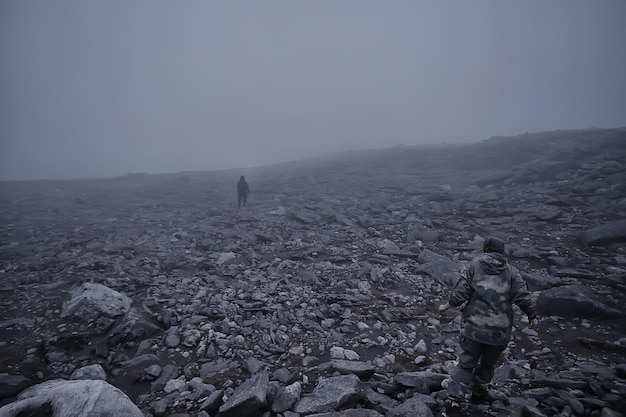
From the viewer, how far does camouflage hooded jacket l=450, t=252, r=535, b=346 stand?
3684 millimetres

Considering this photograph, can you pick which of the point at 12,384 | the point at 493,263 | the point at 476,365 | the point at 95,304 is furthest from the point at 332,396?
the point at 95,304

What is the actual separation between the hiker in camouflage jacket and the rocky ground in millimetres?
382

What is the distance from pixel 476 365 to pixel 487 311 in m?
0.81

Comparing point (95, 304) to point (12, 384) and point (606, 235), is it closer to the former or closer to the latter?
point (12, 384)

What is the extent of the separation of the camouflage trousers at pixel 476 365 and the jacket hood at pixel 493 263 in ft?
3.30

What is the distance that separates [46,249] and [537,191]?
890 inches

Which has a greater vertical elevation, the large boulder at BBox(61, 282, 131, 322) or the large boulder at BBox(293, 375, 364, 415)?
the large boulder at BBox(61, 282, 131, 322)

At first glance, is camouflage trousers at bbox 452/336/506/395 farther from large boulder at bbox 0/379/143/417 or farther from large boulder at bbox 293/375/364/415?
large boulder at bbox 0/379/143/417

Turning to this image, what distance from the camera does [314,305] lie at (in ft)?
21.2

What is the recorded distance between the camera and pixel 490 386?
4.07 meters

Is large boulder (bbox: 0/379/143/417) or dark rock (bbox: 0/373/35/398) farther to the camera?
dark rock (bbox: 0/373/35/398)

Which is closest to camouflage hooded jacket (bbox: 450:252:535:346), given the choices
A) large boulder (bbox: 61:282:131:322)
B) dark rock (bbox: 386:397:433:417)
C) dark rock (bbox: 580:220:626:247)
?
dark rock (bbox: 386:397:433:417)

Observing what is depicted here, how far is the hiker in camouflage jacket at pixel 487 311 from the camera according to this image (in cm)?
370

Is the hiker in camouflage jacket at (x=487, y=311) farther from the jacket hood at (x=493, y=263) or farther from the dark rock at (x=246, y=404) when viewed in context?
the dark rock at (x=246, y=404)
